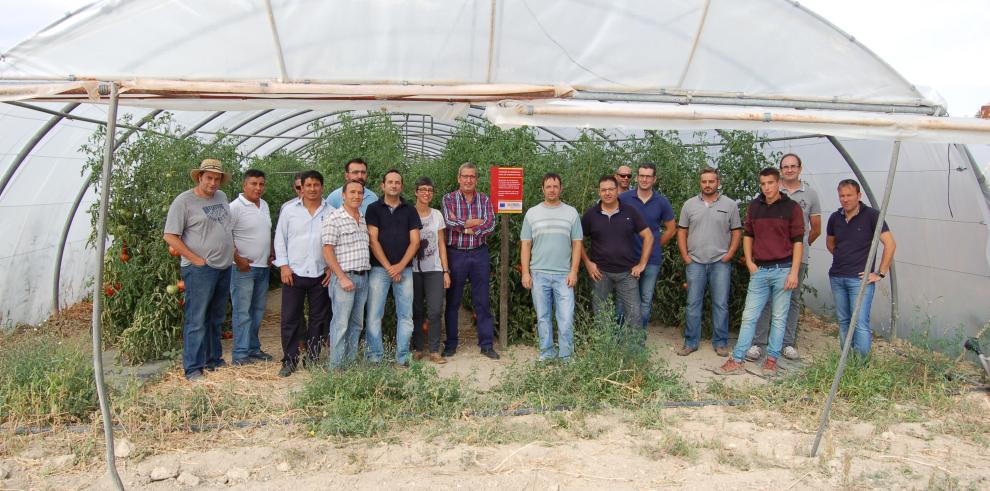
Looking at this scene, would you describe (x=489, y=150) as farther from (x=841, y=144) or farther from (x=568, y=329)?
(x=841, y=144)

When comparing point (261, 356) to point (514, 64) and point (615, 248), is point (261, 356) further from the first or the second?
point (514, 64)

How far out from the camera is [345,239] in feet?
17.2

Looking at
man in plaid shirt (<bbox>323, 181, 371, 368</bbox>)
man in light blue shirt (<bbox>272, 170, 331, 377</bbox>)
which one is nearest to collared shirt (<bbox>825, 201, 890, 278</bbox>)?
man in plaid shirt (<bbox>323, 181, 371, 368</bbox>)

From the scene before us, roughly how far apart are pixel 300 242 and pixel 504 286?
2.02m

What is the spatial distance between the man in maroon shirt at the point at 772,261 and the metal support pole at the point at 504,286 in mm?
2021

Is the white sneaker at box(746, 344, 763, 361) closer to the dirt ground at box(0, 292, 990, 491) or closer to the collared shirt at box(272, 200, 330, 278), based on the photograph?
the dirt ground at box(0, 292, 990, 491)

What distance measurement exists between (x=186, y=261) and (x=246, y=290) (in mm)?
623

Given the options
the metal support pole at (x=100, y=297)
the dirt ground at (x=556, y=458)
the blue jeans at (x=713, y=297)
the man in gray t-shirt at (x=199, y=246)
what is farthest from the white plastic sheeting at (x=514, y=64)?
the dirt ground at (x=556, y=458)

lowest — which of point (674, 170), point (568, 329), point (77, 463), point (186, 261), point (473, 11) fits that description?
point (77, 463)

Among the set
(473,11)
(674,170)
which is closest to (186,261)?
(473,11)

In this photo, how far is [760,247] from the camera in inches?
226

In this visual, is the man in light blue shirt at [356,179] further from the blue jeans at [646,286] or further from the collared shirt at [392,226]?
the blue jeans at [646,286]

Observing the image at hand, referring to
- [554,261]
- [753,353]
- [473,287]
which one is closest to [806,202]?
[753,353]

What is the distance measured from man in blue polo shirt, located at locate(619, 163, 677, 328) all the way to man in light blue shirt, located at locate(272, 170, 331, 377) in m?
2.83
